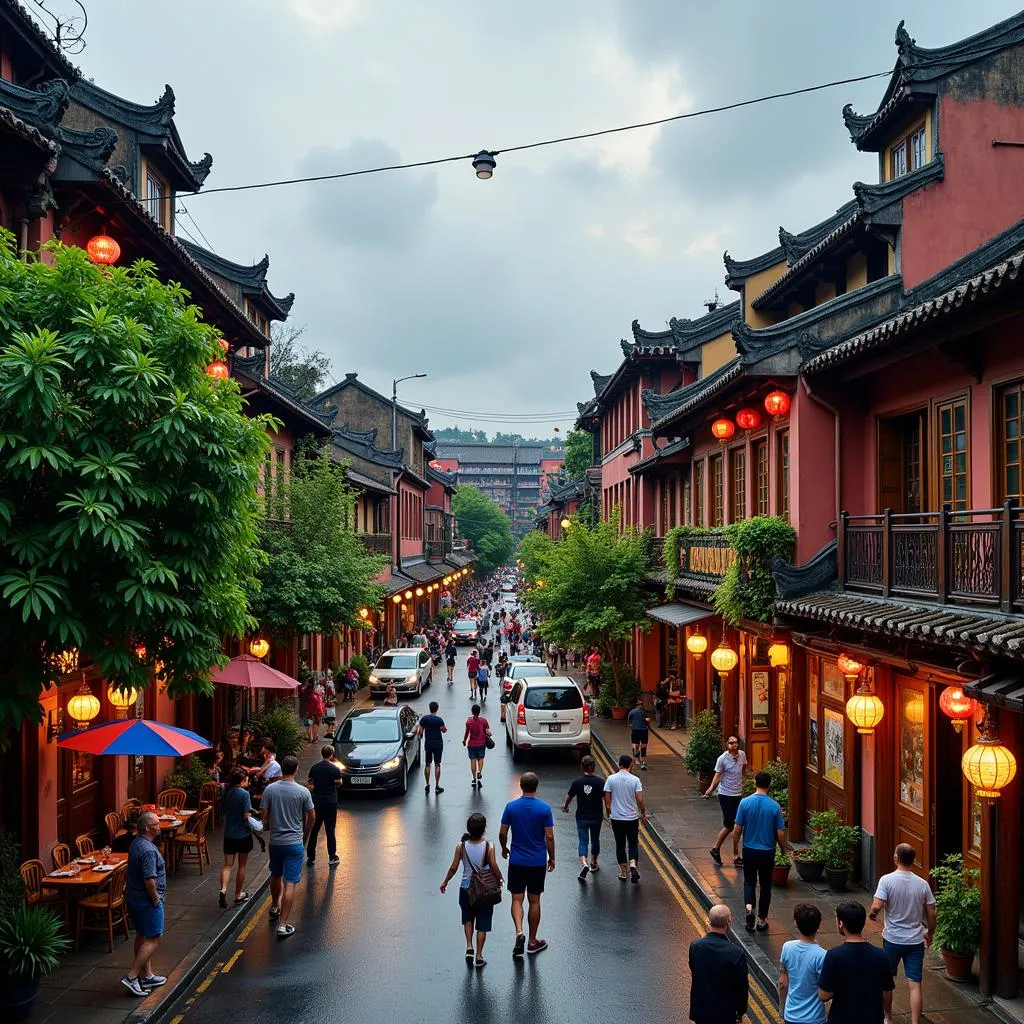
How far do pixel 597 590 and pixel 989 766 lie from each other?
18.2m

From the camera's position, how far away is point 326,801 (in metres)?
13.7

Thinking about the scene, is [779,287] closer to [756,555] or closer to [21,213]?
[756,555]

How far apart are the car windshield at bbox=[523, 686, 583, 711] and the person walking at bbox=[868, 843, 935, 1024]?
13.0 metres

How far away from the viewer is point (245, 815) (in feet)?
38.8

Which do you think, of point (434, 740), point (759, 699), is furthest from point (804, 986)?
point (759, 699)

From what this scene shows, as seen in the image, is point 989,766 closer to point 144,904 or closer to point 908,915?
point 908,915

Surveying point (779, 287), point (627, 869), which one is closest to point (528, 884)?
point (627, 869)

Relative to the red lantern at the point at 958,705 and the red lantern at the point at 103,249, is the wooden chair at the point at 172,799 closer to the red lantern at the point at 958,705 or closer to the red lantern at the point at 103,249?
the red lantern at the point at 103,249

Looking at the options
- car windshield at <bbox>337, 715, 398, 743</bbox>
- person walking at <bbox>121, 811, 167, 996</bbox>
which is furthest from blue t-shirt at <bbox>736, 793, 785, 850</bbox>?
car windshield at <bbox>337, 715, 398, 743</bbox>

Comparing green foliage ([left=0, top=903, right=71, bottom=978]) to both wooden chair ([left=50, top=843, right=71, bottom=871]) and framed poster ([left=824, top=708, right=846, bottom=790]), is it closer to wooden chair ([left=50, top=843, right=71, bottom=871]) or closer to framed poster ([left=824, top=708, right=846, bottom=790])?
wooden chair ([left=50, top=843, right=71, bottom=871])

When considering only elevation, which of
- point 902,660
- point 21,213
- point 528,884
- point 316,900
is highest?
point 21,213

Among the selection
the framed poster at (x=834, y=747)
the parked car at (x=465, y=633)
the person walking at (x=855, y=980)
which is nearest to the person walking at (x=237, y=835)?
the person walking at (x=855, y=980)

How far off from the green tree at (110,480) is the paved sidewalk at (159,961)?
293cm

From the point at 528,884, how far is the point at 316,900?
3477 millimetres
